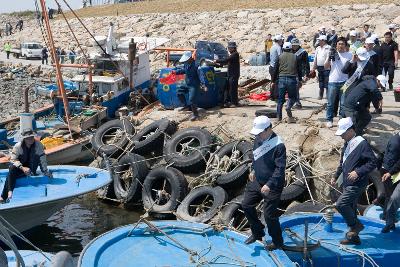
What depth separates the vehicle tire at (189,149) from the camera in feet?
42.2

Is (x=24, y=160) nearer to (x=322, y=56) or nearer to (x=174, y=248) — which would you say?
(x=174, y=248)

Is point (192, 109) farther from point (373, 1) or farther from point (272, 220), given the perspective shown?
point (373, 1)

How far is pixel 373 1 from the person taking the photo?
109ft

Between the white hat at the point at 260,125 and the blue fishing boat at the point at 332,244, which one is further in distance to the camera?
the blue fishing boat at the point at 332,244

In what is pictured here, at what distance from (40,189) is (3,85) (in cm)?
2440

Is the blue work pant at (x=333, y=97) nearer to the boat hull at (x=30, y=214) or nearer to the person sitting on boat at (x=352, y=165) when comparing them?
the person sitting on boat at (x=352, y=165)

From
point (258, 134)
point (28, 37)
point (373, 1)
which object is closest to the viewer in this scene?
point (258, 134)

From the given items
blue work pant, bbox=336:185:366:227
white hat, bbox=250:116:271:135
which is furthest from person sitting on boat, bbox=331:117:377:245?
white hat, bbox=250:116:271:135

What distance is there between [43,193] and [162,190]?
2673 millimetres

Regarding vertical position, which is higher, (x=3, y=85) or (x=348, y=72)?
(x=348, y=72)

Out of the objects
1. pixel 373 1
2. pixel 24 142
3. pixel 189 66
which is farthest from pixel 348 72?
pixel 373 1

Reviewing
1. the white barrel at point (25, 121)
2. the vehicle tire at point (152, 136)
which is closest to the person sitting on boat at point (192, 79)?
the vehicle tire at point (152, 136)

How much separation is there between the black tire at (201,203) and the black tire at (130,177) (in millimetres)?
1552

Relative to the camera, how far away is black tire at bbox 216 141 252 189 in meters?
11.9
